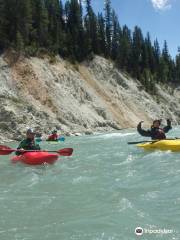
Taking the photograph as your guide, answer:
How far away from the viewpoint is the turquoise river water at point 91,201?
7570 mm

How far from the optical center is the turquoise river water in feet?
24.8

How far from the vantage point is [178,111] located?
249ft

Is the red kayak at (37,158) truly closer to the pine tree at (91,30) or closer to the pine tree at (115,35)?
the pine tree at (91,30)

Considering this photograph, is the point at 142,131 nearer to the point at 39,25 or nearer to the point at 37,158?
the point at 37,158

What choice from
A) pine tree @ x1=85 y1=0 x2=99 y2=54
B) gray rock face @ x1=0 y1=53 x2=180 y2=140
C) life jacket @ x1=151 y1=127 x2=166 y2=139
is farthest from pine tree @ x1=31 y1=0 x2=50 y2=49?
life jacket @ x1=151 y1=127 x2=166 y2=139

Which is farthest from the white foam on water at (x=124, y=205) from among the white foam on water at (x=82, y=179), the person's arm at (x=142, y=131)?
the person's arm at (x=142, y=131)

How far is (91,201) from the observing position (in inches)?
380


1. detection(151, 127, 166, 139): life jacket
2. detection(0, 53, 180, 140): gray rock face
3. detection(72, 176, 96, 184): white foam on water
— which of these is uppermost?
detection(0, 53, 180, 140): gray rock face

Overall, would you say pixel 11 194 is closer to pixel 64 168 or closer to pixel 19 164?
pixel 64 168

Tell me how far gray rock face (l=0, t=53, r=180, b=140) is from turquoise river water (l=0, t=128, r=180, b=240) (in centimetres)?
2175

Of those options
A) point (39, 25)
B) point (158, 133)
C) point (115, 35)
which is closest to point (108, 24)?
point (115, 35)

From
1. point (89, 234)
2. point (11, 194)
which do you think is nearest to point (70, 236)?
point (89, 234)

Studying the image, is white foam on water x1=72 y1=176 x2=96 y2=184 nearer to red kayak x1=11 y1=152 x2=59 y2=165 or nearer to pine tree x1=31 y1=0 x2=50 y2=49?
red kayak x1=11 y1=152 x2=59 y2=165

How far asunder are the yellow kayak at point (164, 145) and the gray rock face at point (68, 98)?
17.4 meters
